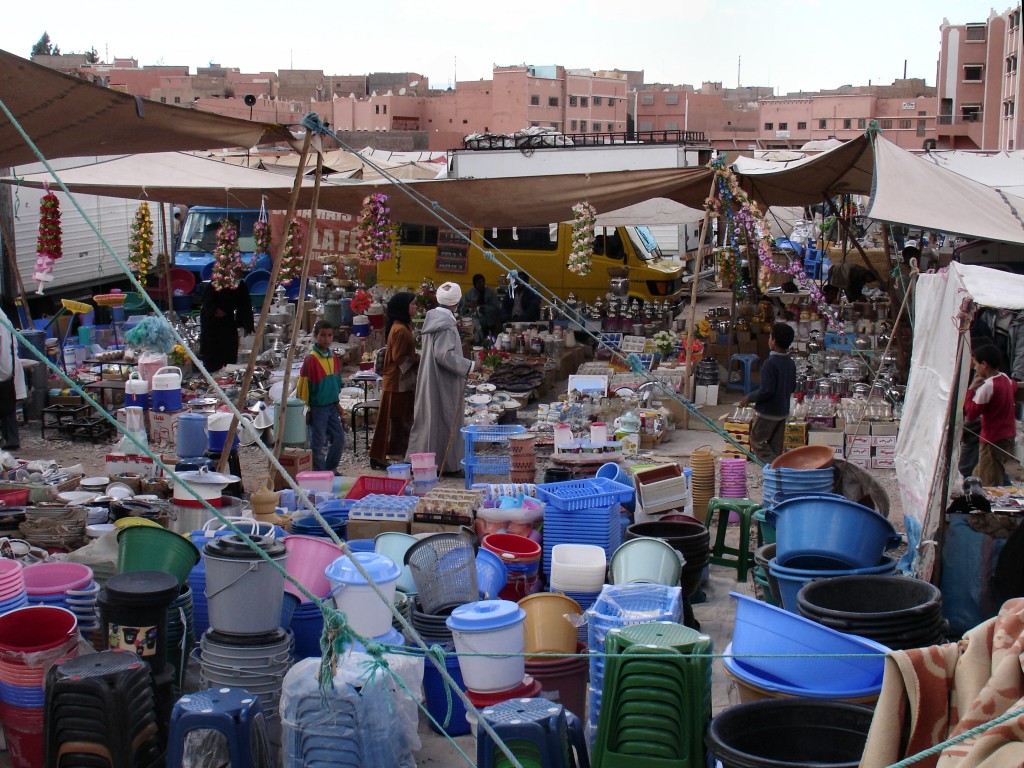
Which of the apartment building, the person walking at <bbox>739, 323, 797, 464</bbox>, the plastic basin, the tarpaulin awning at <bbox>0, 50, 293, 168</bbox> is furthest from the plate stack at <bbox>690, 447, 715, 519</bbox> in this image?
the apartment building

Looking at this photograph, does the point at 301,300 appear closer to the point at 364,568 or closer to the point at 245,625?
the point at 364,568

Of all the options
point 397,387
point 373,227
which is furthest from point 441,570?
point 373,227

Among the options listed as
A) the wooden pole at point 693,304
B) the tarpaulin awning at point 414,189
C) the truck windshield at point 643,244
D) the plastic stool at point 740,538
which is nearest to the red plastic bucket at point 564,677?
the plastic stool at point 740,538

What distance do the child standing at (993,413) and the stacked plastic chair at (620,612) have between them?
4081 mm

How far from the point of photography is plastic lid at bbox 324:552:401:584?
4645 mm

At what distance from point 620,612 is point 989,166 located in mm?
11842

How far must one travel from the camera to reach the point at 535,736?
3.84m

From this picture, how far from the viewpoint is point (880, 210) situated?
7.23 meters

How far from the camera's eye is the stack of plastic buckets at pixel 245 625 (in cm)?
452

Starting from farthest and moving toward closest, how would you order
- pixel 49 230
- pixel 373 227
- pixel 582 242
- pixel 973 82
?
pixel 973 82
pixel 582 242
pixel 49 230
pixel 373 227

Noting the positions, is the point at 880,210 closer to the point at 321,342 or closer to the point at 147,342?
the point at 321,342

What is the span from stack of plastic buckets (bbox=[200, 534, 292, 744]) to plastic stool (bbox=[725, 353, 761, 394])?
29.9ft

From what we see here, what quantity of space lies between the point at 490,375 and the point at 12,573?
8.40 meters

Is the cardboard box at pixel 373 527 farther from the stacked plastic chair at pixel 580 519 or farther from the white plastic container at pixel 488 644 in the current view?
the white plastic container at pixel 488 644
